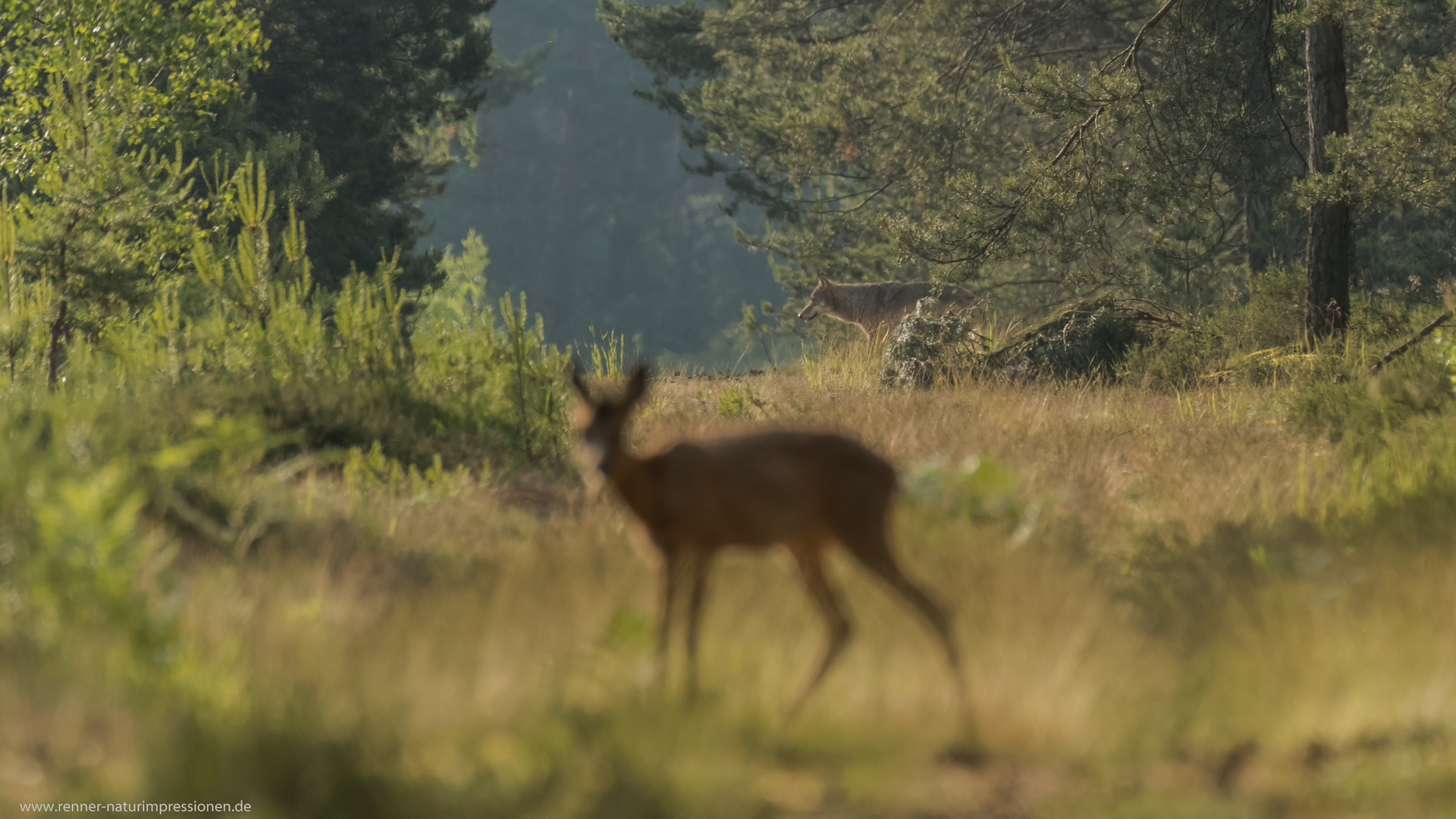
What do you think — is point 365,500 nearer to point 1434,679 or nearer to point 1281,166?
point 1434,679

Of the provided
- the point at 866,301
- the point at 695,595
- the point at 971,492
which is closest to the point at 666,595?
the point at 695,595

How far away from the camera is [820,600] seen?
2.43 metres

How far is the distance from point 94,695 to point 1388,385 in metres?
7.53

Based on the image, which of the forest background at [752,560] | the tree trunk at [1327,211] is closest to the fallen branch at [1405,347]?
the forest background at [752,560]

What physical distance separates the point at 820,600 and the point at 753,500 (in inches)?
13.3

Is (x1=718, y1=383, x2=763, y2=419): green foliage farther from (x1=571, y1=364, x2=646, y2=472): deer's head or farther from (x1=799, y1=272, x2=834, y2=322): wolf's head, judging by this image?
(x1=799, y1=272, x2=834, y2=322): wolf's head

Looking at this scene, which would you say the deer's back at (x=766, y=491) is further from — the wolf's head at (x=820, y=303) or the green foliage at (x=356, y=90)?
the green foliage at (x=356, y=90)

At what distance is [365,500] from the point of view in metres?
4.58

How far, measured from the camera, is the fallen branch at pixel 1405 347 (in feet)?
25.2

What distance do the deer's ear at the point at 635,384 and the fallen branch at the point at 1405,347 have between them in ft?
24.5

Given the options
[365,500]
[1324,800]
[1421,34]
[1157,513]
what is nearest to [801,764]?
[1324,800]

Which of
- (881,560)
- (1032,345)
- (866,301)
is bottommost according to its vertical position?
(881,560)

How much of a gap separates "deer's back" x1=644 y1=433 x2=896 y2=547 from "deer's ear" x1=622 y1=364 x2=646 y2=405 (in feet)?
0.65

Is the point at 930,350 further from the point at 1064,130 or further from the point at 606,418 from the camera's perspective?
the point at 606,418
